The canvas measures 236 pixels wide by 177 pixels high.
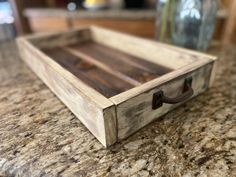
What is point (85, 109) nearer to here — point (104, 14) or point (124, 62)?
point (124, 62)

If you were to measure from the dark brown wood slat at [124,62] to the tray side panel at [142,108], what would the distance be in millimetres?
141

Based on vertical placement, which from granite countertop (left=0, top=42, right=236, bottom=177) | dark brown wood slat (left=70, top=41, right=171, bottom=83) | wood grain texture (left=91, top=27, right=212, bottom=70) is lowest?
granite countertop (left=0, top=42, right=236, bottom=177)

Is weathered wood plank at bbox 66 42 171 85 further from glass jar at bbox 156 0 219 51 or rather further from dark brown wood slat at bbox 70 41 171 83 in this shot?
glass jar at bbox 156 0 219 51

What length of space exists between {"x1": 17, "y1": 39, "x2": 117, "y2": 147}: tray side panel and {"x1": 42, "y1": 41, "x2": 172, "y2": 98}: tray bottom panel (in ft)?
0.32

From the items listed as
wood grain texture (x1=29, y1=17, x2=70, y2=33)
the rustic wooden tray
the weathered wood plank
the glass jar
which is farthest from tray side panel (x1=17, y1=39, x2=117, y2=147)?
wood grain texture (x1=29, y1=17, x2=70, y2=33)

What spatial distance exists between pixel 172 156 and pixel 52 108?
1.15 feet

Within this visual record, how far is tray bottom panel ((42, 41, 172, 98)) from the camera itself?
2.05 ft

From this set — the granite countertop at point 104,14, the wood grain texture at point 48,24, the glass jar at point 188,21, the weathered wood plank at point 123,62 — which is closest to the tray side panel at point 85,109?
the weathered wood plank at point 123,62

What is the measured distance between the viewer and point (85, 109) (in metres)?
0.46

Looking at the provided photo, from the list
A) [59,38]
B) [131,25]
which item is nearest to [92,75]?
[59,38]

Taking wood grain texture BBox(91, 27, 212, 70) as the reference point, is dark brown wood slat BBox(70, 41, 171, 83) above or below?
below

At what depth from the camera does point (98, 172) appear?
0.39 meters

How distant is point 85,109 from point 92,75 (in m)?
0.25

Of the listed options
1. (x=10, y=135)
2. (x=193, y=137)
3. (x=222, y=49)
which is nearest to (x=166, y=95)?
(x=193, y=137)
